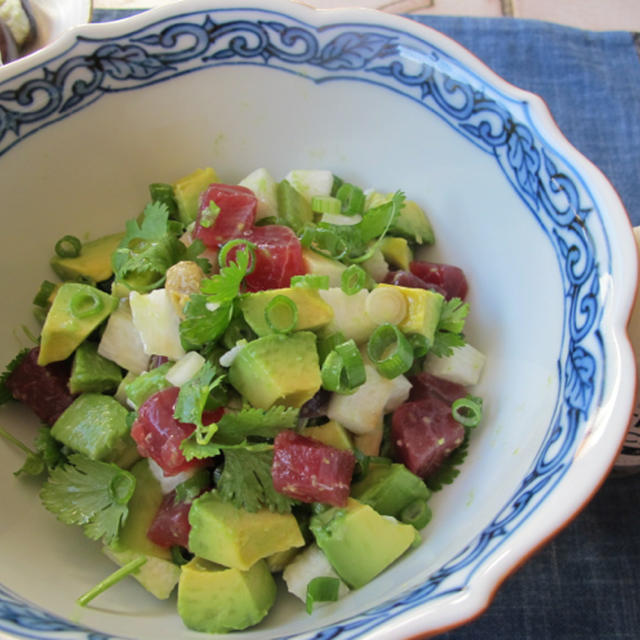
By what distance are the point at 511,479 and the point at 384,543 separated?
302mm

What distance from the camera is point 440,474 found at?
161 cm

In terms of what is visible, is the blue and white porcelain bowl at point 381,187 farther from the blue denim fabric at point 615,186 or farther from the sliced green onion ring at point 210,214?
the blue denim fabric at point 615,186

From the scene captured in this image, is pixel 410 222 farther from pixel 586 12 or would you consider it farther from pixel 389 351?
pixel 586 12

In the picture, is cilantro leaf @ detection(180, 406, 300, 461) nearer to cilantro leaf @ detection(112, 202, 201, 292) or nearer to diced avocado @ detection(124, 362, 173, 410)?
diced avocado @ detection(124, 362, 173, 410)

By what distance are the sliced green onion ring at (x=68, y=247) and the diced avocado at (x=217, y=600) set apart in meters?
1.01

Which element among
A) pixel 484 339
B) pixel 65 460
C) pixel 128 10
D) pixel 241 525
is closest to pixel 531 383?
pixel 484 339

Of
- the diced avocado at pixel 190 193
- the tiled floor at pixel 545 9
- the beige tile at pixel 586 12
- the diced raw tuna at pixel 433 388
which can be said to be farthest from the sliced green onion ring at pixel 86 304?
the beige tile at pixel 586 12

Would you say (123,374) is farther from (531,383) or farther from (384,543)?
(531,383)

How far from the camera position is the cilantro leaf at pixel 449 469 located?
1.59 m

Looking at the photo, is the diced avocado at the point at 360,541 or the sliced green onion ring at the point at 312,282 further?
the sliced green onion ring at the point at 312,282

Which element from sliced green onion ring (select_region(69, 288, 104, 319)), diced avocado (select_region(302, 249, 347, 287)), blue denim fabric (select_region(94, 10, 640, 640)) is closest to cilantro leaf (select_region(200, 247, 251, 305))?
diced avocado (select_region(302, 249, 347, 287))

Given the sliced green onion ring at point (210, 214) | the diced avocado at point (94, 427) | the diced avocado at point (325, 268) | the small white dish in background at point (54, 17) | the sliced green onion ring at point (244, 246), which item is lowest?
the diced avocado at point (94, 427)

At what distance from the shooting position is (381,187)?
80.0 inches

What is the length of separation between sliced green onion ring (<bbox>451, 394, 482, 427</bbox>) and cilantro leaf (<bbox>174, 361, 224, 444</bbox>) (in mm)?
579
